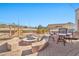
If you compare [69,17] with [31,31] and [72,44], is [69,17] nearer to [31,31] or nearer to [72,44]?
[72,44]

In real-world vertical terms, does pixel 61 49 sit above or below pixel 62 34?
below

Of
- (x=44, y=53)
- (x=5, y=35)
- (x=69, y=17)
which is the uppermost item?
(x=69, y=17)

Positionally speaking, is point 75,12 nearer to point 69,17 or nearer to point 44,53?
point 69,17

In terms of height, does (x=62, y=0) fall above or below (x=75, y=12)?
above

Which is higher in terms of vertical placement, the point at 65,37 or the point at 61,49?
the point at 65,37

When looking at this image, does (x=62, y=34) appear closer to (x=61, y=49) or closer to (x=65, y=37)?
(x=65, y=37)

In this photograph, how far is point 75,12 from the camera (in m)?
2.08

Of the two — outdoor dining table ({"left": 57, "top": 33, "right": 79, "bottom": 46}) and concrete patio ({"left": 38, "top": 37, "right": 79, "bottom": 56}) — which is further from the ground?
outdoor dining table ({"left": 57, "top": 33, "right": 79, "bottom": 46})

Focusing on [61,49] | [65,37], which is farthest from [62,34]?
[61,49]

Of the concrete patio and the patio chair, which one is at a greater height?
the patio chair

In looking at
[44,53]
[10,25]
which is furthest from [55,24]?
[10,25]

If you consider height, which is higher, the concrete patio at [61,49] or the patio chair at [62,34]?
the patio chair at [62,34]

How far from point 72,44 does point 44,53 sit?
12.7 inches

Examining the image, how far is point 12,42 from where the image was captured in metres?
2.08
